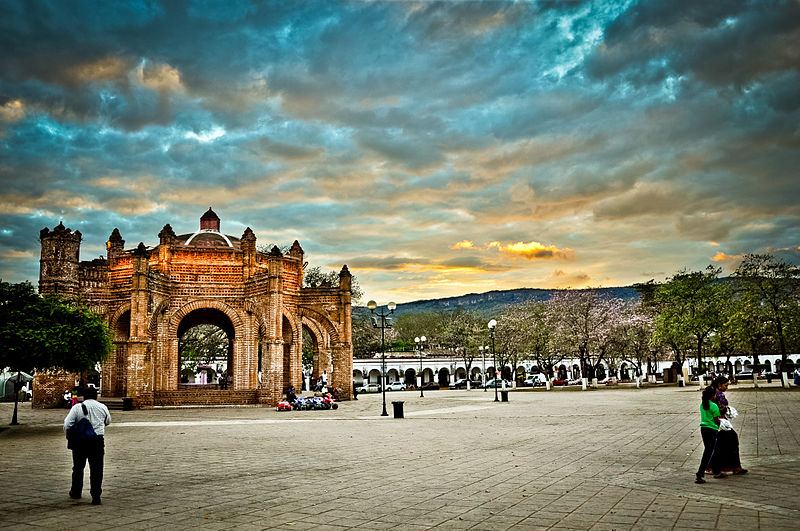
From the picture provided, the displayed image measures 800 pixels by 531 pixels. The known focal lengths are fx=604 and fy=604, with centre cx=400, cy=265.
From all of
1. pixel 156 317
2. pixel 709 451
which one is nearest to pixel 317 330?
pixel 156 317

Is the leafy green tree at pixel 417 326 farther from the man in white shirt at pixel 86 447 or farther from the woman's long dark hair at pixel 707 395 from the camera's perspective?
the man in white shirt at pixel 86 447

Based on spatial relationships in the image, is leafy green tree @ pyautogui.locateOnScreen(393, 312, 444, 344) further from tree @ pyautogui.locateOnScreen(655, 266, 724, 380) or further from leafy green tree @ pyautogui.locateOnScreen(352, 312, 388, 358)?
tree @ pyautogui.locateOnScreen(655, 266, 724, 380)

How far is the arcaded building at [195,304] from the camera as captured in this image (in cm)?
2938

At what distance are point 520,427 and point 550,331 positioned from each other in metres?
36.9

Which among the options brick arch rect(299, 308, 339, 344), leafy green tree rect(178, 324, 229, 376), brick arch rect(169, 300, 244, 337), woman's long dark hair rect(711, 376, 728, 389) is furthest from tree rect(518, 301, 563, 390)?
woman's long dark hair rect(711, 376, 728, 389)

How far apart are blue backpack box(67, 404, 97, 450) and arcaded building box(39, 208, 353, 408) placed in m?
22.1

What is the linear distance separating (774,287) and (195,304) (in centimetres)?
3240

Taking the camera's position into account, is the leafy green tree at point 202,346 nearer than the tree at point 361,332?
Yes

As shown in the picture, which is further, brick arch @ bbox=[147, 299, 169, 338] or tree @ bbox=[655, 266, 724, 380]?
tree @ bbox=[655, 266, 724, 380]

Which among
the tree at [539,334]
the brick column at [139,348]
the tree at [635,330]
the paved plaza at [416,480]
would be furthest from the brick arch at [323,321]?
the tree at [635,330]

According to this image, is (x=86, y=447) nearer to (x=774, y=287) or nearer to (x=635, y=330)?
(x=774, y=287)

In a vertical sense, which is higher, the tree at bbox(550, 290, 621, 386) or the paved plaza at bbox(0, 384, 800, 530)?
the tree at bbox(550, 290, 621, 386)

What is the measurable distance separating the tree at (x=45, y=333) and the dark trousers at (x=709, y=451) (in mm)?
17043

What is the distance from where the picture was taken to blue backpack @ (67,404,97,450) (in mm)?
7484
